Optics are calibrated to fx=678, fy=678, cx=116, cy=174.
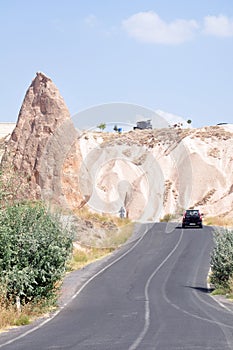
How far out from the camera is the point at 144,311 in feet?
65.2

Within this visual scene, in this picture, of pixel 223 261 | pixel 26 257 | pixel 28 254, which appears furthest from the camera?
pixel 223 261

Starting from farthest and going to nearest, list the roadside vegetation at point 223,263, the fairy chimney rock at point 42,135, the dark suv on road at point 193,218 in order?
1. the dark suv on road at point 193,218
2. the fairy chimney rock at point 42,135
3. the roadside vegetation at point 223,263

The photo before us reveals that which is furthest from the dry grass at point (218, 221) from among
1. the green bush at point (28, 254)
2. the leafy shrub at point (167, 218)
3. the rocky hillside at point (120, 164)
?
the green bush at point (28, 254)

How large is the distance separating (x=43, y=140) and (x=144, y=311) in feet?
89.7

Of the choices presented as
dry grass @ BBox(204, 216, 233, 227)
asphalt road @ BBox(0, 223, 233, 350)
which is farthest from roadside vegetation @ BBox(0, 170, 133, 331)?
dry grass @ BBox(204, 216, 233, 227)

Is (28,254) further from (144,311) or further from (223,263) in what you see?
(223,263)

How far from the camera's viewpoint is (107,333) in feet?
49.4

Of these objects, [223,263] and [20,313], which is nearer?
[20,313]

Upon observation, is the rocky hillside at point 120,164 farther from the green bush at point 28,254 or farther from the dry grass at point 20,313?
the dry grass at point 20,313

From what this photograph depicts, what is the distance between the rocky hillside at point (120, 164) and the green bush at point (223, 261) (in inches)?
696

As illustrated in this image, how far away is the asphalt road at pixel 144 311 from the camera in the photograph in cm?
1351

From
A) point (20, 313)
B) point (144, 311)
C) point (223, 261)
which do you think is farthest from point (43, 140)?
point (20, 313)

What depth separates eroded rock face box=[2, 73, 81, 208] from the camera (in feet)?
147

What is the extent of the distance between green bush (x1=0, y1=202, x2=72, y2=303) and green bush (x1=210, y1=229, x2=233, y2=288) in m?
8.60
